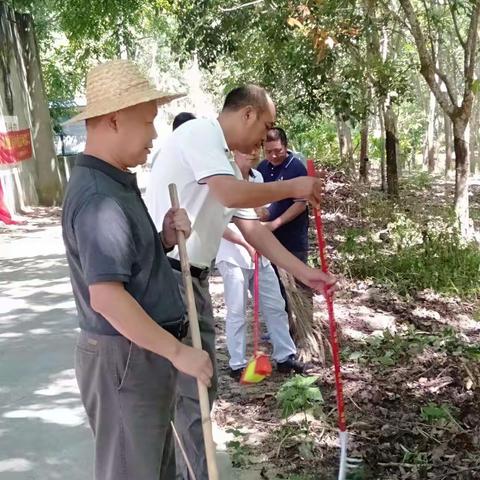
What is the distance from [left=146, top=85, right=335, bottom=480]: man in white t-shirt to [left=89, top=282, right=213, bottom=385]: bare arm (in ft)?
2.60

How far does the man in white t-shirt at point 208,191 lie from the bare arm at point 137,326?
792 millimetres

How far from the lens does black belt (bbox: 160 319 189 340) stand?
234 centimetres

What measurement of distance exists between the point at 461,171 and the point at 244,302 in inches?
181

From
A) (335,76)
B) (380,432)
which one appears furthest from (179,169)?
(335,76)

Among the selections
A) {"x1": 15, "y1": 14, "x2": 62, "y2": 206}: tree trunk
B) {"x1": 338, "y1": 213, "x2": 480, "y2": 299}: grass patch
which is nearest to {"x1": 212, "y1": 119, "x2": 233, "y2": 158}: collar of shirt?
{"x1": 338, "y1": 213, "x2": 480, "y2": 299}: grass patch

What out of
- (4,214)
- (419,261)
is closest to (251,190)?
(419,261)

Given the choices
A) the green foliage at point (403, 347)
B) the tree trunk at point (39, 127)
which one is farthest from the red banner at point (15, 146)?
the green foliage at point (403, 347)

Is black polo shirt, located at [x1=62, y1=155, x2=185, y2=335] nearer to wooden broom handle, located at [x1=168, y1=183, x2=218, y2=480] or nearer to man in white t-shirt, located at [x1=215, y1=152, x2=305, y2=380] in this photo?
wooden broom handle, located at [x1=168, y1=183, x2=218, y2=480]

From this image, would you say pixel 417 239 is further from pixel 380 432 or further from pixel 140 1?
pixel 140 1

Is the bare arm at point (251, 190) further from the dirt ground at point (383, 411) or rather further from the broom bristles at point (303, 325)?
the broom bristles at point (303, 325)

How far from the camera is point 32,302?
7.43 meters

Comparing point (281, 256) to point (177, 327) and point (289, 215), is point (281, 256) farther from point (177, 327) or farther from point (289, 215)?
point (289, 215)

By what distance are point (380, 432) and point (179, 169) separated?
1.93 meters

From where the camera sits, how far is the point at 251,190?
2.77m
